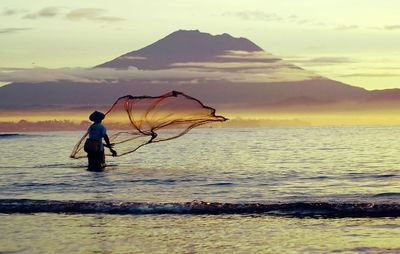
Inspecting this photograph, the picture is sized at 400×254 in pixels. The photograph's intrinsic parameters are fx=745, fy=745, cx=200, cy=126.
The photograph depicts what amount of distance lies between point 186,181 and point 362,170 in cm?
1066

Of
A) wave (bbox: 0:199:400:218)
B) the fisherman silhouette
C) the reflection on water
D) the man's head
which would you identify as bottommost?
wave (bbox: 0:199:400:218)

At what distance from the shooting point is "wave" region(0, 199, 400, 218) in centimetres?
1842

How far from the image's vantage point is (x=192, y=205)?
19.4 meters

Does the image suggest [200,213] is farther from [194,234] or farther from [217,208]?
[194,234]

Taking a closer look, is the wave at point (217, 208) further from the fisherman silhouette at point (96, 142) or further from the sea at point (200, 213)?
the fisherman silhouette at point (96, 142)

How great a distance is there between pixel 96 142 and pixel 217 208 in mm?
11581

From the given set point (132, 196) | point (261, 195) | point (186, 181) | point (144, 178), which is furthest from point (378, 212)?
point (144, 178)

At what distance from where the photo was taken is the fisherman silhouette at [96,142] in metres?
29.3

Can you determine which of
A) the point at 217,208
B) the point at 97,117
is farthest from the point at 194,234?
the point at 97,117

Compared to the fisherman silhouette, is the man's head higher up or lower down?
higher up

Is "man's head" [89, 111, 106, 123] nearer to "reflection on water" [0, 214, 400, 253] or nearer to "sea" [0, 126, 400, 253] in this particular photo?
"sea" [0, 126, 400, 253]

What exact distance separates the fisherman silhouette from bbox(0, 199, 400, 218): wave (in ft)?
30.6

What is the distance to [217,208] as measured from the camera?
1920 centimetres

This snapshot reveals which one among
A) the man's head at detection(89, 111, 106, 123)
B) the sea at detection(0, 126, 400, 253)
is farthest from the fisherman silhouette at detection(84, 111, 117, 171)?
the sea at detection(0, 126, 400, 253)
